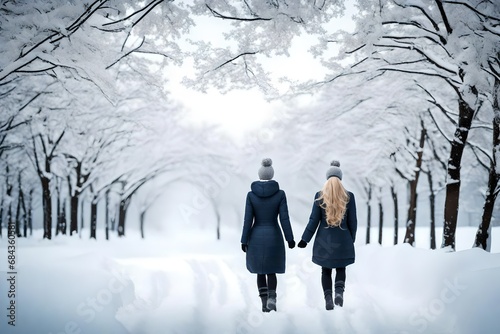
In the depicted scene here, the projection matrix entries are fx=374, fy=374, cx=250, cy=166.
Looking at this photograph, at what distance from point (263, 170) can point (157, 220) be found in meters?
40.4

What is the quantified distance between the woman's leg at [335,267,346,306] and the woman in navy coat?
2.56 ft

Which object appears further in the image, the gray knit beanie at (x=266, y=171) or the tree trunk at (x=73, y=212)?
the tree trunk at (x=73, y=212)

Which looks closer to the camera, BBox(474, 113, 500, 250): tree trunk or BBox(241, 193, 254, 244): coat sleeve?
BBox(241, 193, 254, 244): coat sleeve

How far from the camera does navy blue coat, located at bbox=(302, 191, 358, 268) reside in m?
5.14

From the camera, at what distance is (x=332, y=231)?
5.19 m

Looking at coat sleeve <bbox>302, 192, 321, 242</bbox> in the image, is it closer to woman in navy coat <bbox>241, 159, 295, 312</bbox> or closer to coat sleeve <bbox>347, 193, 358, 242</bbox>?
woman in navy coat <bbox>241, 159, 295, 312</bbox>

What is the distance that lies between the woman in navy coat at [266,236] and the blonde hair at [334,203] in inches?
21.9

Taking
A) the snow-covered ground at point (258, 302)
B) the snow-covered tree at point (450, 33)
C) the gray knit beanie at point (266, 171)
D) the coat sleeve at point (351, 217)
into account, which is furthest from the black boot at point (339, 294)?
the snow-covered tree at point (450, 33)

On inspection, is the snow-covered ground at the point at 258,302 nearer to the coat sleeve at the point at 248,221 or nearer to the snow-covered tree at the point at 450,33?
the coat sleeve at the point at 248,221

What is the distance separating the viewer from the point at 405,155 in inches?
663

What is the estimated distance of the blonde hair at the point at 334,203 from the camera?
512 cm
